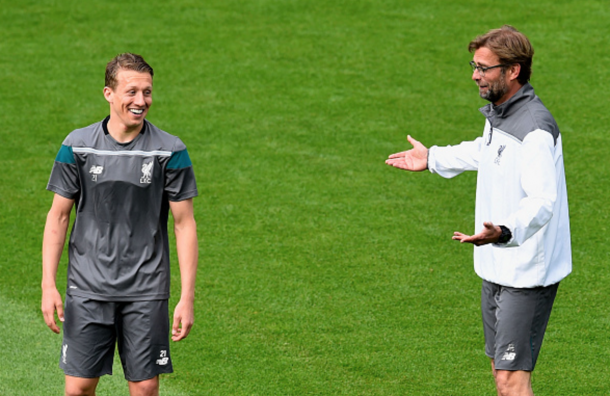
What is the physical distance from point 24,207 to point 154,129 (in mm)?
4496

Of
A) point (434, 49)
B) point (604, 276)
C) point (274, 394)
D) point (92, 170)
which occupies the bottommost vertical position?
point (274, 394)

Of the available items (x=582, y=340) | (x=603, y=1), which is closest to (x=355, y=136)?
(x=582, y=340)

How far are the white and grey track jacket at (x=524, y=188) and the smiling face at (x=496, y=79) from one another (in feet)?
0.16

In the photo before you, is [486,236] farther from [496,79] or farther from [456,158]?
[456,158]

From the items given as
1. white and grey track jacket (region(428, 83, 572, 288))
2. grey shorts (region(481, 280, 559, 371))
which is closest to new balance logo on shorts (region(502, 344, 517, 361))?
grey shorts (region(481, 280, 559, 371))

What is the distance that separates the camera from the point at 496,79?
4.54 meters

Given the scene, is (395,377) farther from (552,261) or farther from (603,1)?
(603,1)

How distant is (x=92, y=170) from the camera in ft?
14.2

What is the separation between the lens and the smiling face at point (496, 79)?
4.54 metres

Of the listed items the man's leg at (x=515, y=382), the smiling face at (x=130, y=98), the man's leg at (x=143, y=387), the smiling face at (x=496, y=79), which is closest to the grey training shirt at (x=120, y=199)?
the smiling face at (x=130, y=98)

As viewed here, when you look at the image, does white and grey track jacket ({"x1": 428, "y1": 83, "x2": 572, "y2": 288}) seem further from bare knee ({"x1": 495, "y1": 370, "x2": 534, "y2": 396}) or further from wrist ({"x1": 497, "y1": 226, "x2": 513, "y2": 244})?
bare knee ({"x1": 495, "y1": 370, "x2": 534, "y2": 396})

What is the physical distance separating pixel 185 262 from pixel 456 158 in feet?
5.42

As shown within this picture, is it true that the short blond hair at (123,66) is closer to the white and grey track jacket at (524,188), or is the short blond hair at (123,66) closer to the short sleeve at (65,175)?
the short sleeve at (65,175)

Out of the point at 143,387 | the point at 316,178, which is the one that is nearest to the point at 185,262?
the point at 143,387
